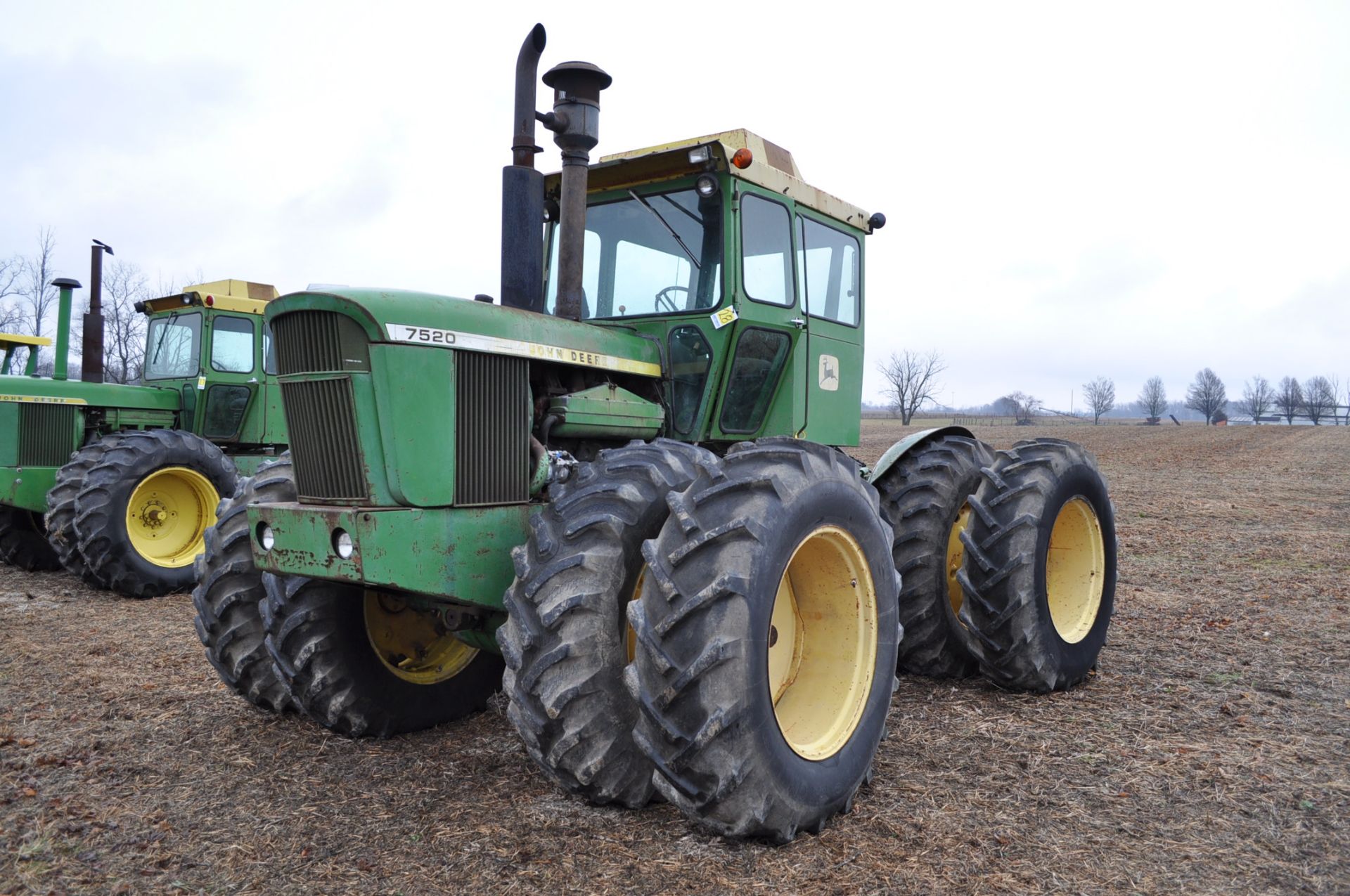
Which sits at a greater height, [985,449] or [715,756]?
[985,449]

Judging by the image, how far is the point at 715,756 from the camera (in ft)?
9.60

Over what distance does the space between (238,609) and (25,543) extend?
6807 mm

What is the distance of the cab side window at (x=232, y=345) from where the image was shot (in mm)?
10062

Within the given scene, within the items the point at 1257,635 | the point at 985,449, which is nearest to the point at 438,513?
the point at 985,449

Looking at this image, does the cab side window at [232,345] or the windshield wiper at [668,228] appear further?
the cab side window at [232,345]

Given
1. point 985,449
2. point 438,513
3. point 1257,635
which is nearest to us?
point 438,513

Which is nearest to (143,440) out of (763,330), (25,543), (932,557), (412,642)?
(25,543)

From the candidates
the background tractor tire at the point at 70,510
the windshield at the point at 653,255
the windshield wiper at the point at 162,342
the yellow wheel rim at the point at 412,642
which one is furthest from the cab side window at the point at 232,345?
the yellow wheel rim at the point at 412,642

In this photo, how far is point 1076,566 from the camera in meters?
5.45

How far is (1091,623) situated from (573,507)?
3.41 metres

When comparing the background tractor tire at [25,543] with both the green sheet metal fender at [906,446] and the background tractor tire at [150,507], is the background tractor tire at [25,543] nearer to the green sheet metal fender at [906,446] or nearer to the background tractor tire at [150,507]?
the background tractor tire at [150,507]

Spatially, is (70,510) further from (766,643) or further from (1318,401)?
(1318,401)

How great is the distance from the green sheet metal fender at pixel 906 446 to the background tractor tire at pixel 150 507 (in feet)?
18.7

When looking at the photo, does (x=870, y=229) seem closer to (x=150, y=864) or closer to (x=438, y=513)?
(x=438, y=513)
